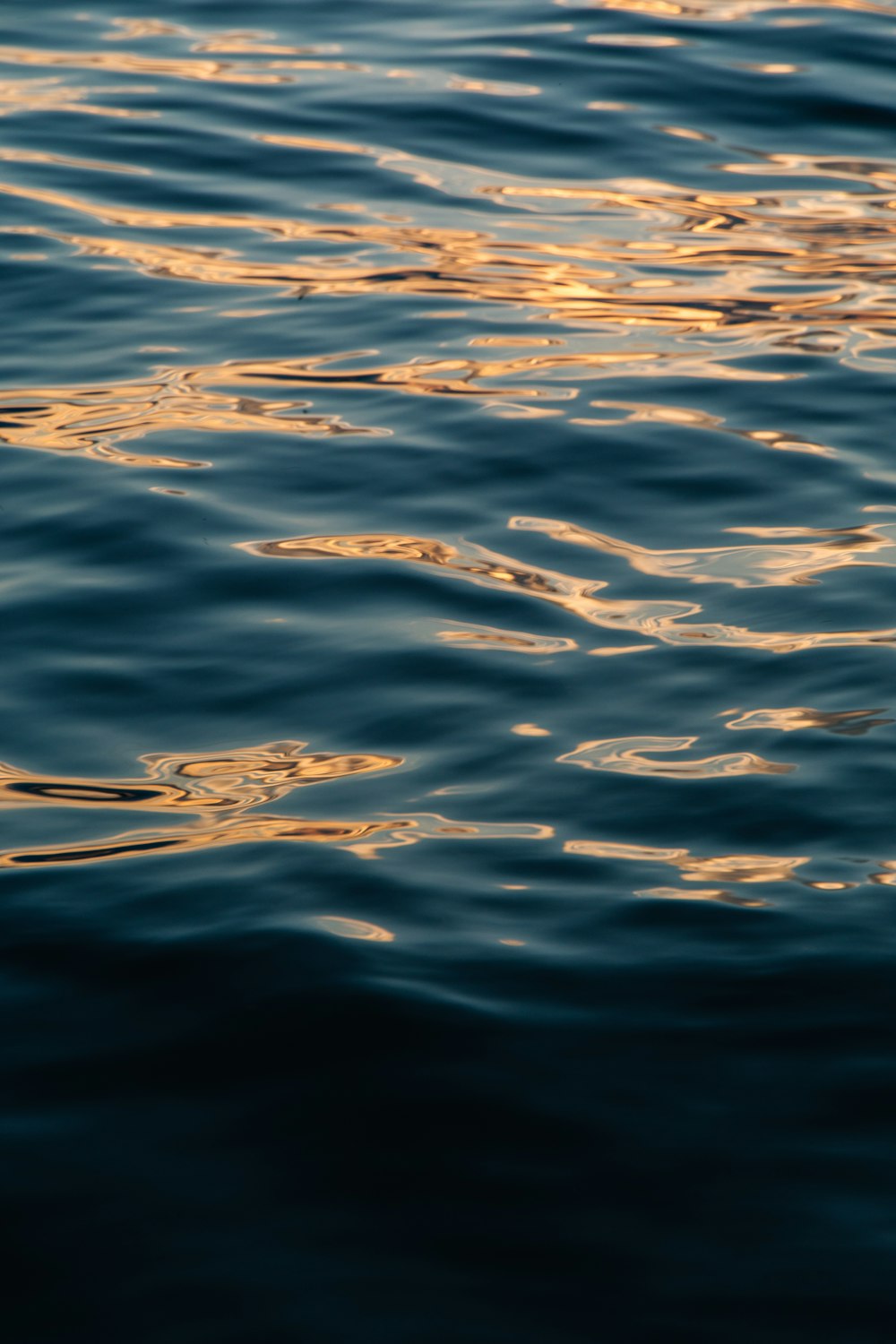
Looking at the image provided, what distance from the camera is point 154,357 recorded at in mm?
4371

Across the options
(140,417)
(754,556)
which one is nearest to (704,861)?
(754,556)

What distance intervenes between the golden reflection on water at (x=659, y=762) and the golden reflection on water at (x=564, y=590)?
398 millimetres

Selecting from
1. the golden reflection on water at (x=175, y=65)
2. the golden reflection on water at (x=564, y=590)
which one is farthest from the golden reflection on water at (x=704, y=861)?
the golden reflection on water at (x=175, y=65)

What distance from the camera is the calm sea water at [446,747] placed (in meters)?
1.80

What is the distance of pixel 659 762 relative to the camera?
2658 millimetres

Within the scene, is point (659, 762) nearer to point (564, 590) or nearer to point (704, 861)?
point (704, 861)

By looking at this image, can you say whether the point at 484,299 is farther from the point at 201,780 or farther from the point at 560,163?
the point at 201,780

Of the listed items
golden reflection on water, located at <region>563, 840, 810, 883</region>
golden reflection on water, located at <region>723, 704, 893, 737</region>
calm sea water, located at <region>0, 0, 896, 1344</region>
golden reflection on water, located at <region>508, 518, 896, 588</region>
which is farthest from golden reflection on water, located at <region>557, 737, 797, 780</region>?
golden reflection on water, located at <region>508, 518, 896, 588</region>

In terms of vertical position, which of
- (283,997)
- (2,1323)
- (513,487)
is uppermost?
(513,487)

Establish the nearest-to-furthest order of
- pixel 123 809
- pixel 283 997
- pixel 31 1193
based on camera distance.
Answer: pixel 31 1193
pixel 283 997
pixel 123 809

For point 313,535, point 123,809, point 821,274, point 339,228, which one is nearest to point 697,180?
point 821,274

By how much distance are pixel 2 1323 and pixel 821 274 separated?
4.09 m

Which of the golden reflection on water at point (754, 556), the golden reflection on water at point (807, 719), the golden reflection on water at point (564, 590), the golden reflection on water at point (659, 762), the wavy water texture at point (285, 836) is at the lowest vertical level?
the wavy water texture at point (285, 836)

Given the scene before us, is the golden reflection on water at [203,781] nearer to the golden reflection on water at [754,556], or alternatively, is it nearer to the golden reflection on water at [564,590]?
the golden reflection on water at [564,590]
